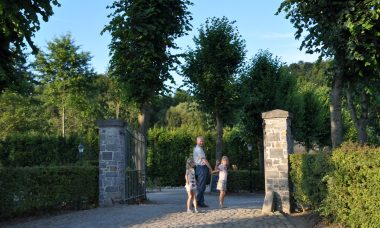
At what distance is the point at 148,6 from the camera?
1540 cm

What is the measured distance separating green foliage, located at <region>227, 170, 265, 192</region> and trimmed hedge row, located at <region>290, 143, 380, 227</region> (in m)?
13.5

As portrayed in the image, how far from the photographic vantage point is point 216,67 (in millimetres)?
22922

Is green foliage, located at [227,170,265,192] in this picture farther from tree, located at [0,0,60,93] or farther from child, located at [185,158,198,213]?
tree, located at [0,0,60,93]

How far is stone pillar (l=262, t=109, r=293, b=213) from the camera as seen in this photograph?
38.5 ft

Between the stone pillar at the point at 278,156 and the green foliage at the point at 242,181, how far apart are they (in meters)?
12.2

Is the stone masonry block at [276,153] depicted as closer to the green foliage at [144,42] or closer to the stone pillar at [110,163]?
the stone pillar at [110,163]

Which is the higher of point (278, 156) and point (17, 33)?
point (17, 33)

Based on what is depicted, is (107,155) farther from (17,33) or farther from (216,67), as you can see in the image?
(216,67)

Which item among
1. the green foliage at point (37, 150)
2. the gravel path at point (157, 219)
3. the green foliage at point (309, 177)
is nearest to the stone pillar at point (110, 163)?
the gravel path at point (157, 219)

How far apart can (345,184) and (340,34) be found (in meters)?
5.16

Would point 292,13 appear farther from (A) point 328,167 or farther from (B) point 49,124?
(B) point 49,124

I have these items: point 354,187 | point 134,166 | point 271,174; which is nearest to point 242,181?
Answer: point 134,166

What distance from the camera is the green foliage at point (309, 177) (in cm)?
935

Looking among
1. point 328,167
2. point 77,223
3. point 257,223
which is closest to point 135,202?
point 77,223
